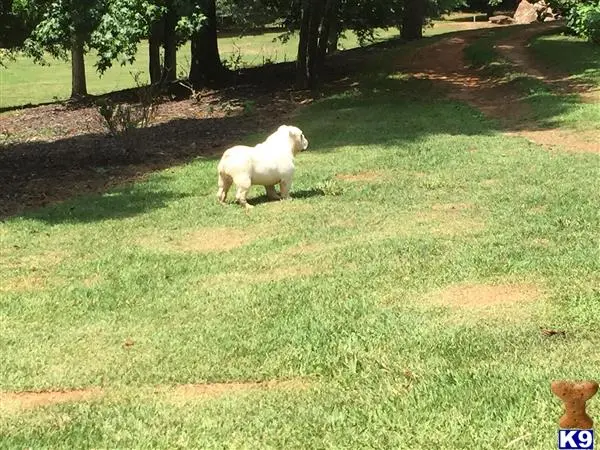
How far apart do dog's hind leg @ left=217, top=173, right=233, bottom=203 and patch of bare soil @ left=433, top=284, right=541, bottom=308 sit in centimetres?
429

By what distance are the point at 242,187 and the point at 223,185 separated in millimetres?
483

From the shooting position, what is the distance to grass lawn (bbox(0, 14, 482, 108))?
34.2 m

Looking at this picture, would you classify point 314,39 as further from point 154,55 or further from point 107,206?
point 107,206

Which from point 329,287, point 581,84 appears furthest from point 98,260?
point 581,84

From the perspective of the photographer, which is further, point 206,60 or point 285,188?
point 206,60

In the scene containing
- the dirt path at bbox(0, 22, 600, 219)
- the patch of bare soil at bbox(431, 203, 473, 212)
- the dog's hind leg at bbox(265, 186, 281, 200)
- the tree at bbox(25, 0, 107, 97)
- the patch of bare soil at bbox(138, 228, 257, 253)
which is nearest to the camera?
the patch of bare soil at bbox(138, 228, 257, 253)

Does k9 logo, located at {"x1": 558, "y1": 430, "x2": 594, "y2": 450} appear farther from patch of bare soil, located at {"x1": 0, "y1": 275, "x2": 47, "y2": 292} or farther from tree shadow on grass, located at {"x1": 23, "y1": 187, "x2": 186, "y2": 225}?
tree shadow on grass, located at {"x1": 23, "y1": 187, "x2": 186, "y2": 225}

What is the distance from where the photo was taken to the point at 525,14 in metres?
44.3

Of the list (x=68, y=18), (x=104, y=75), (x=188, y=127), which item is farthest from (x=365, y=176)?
(x=104, y=75)

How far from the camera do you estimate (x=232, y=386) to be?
4.74 meters

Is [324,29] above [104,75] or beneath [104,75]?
above

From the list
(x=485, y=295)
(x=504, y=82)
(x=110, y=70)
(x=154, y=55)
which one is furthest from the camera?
(x=110, y=70)

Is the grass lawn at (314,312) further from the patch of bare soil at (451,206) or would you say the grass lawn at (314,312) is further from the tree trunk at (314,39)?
the tree trunk at (314,39)

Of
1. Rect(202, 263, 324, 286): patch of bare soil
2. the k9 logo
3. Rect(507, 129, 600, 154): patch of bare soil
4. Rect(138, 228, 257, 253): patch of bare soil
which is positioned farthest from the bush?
the k9 logo
